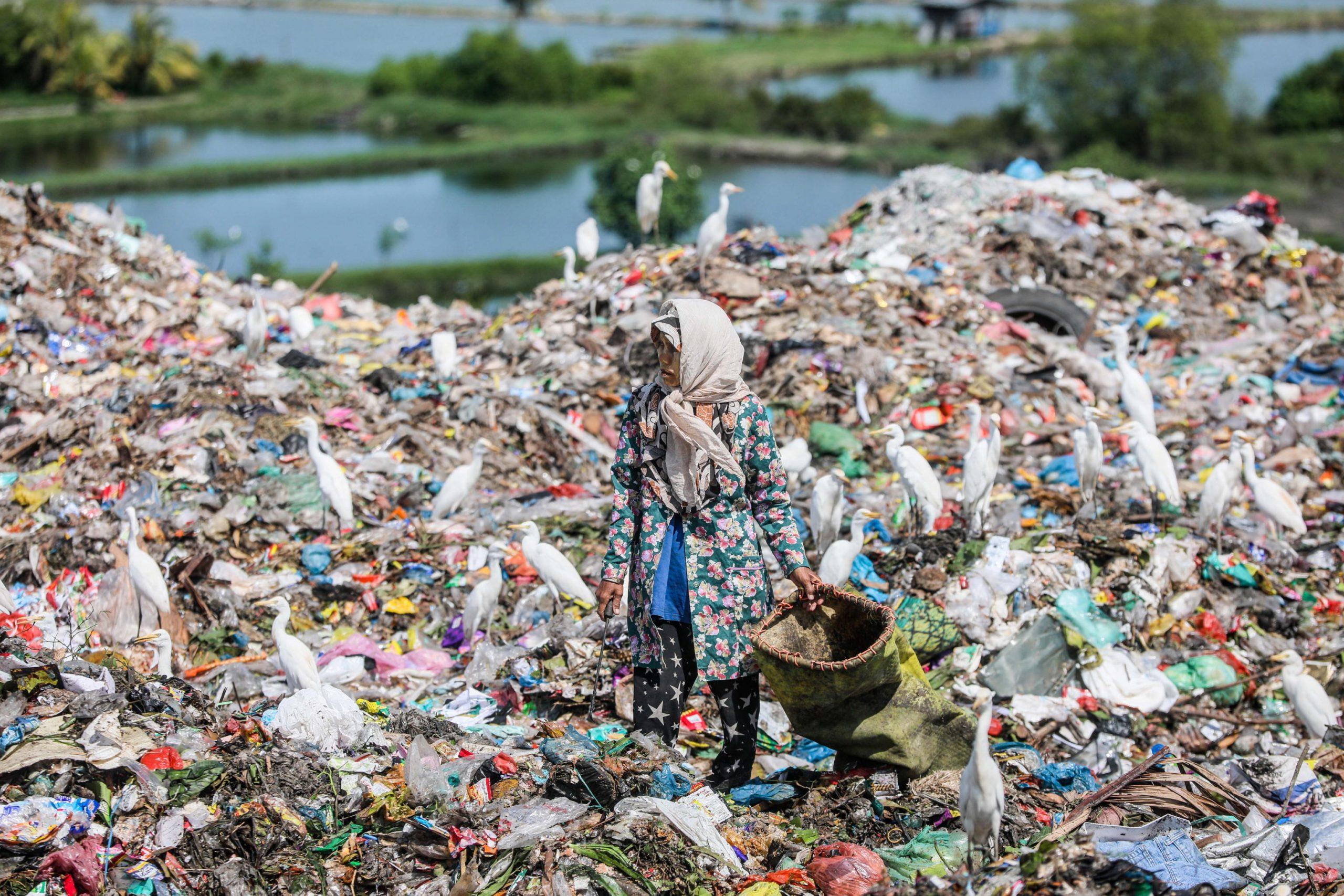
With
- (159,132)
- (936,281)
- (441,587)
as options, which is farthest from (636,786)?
(159,132)

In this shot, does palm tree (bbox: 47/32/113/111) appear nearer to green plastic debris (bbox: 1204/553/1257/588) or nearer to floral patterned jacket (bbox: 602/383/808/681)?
green plastic debris (bbox: 1204/553/1257/588)

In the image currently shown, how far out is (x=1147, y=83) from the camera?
1281 inches

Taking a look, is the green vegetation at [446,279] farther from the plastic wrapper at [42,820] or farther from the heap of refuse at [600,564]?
the plastic wrapper at [42,820]

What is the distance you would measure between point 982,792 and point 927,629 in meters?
1.92

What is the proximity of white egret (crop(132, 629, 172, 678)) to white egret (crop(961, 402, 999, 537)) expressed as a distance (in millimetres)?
3361

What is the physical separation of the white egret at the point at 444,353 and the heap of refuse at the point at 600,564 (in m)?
0.02

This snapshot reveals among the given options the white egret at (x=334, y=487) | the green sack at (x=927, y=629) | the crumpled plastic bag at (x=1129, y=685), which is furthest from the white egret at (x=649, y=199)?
the crumpled plastic bag at (x=1129, y=685)

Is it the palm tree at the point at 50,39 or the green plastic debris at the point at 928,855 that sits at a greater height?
the palm tree at the point at 50,39

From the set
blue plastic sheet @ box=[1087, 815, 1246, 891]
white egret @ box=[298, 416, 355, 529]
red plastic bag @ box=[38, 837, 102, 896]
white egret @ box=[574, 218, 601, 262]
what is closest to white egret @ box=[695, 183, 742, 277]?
white egret @ box=[574, 218, 601, 262]

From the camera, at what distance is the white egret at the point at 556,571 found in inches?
185

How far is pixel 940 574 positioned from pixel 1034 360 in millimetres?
2837

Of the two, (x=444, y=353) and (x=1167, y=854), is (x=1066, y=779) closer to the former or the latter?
(x=1167, y=854)

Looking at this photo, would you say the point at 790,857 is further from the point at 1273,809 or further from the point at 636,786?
the point at 1273,809

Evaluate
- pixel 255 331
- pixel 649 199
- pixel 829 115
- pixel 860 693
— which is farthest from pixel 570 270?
pixel 829 115
